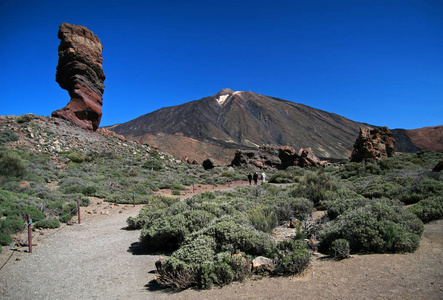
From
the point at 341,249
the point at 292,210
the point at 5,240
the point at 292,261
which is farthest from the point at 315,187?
the point at 5,240

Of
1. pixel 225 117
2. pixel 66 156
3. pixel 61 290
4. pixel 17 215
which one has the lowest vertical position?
pixel 61 290

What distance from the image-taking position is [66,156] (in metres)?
22.9

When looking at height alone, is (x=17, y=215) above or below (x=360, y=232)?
above

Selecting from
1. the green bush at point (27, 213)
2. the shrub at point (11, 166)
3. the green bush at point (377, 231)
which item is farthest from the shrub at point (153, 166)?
the green bush at point (377, 231)

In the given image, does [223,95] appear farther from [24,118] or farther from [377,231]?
[377,231]

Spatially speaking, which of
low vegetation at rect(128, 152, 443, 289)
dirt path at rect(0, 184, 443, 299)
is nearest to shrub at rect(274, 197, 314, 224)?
low vegetation at rect(128, 152, 443, 289)

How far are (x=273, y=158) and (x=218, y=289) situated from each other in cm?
3279

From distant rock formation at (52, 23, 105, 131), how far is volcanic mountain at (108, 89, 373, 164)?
43.1 meters

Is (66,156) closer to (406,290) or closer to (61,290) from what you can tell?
(61,290)

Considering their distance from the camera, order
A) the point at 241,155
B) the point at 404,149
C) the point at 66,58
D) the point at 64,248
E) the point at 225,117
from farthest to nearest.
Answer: the point at 225,117, the point at 404,149, the point at 241,155, the point at 66,58, the point at 64,248

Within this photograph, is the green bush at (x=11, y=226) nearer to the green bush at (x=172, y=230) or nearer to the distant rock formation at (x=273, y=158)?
the green bush at (x=172, y=230)

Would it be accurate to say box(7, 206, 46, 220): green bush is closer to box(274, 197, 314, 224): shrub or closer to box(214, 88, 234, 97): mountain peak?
box(274, 197, 314, 224): shrub

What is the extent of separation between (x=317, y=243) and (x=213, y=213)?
2.73m

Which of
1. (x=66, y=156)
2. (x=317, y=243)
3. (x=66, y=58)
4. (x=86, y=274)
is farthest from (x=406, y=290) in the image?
(x=66, y=58)
